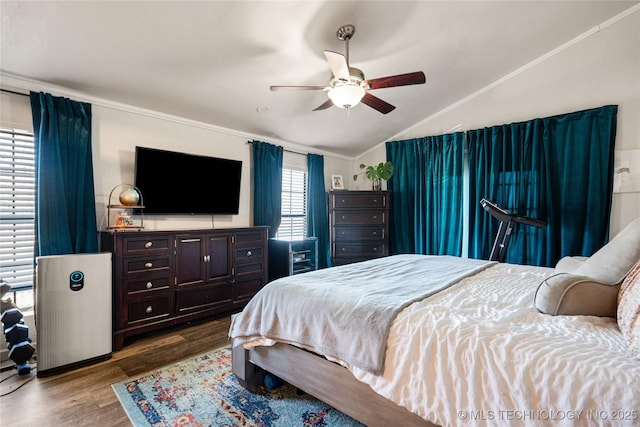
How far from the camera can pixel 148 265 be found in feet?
9.27

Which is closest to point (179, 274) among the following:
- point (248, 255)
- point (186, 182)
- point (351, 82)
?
point (248, 255)

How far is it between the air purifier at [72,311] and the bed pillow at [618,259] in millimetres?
3245

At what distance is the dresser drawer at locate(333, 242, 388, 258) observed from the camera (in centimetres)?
456

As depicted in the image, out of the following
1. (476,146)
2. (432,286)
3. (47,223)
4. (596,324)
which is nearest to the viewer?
(596,324)

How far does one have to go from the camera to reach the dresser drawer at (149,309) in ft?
8.98

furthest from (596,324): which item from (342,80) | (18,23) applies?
(18,23)

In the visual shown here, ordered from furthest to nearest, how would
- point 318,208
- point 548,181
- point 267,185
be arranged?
point 318,208
point 267,185
point 548,181

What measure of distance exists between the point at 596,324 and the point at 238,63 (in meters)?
2.99

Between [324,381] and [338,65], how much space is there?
2.03 m

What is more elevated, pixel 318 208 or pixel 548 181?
pixel 548 181

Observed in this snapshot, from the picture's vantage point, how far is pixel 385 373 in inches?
50.4

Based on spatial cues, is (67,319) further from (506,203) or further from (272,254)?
(506,203)

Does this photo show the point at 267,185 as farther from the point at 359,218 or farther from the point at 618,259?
the point at 618,259

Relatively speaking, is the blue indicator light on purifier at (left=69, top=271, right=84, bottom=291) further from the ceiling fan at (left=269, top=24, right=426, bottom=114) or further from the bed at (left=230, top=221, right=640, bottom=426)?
the ceiling fan at (left=269, top=24, right=426, bottom=114)
